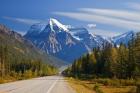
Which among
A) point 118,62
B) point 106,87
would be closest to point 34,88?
point 106,87

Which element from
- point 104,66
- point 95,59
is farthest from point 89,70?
point 104,66

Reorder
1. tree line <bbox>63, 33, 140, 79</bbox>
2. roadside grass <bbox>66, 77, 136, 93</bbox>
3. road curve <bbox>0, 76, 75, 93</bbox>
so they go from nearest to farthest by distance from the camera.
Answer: road curve <bbox>0, 76, 75, 93</bbox>, roadside grass <bbox>66, 77, 136, 93</bbox>, tree line <bbox>63, 33, 140, 79</bbox>

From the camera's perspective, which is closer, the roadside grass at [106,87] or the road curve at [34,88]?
the road curve at [34,88]

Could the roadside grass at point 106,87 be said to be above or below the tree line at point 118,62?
below

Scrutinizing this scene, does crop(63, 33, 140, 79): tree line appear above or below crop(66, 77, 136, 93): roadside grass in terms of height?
above

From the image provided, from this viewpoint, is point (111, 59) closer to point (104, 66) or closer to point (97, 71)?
point (104, 66)

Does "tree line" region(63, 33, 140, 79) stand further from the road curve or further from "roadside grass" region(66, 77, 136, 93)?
Result: the road curve

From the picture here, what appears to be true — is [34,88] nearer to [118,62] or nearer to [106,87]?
[106,87]

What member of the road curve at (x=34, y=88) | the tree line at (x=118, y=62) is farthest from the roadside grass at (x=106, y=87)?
the tree line at (x=118, y=62)

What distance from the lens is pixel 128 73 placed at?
11962 cm

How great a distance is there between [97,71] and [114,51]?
621 inches

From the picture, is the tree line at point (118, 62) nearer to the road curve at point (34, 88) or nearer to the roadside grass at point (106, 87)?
the roadside grass at point (106, 87)

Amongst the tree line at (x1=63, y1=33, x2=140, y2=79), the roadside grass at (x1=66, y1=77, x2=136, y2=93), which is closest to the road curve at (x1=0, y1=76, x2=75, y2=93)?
the roadside grass at (x1=66, y1=77, x2=136, y2=93)

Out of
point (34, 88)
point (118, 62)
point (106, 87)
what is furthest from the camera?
point (118, 62)
